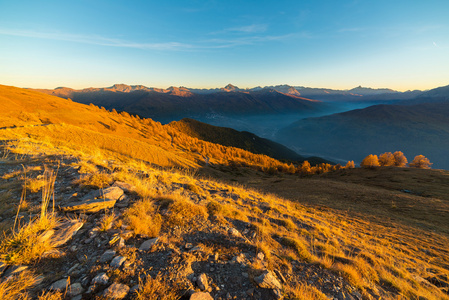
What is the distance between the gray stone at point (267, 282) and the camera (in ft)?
11.1

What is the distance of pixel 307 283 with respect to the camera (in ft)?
13.2

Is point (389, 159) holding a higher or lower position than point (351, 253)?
lower

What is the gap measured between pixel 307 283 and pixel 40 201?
759cm

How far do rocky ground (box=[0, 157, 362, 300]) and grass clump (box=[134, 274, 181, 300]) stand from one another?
0.31ft

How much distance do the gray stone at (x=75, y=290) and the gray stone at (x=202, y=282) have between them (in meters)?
1.82

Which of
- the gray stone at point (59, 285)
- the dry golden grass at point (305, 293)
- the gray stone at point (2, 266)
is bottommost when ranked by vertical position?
the dry golden grass at point (305, 293)

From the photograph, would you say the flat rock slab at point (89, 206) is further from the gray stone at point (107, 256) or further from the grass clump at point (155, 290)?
the grass clump at point (155, 290)

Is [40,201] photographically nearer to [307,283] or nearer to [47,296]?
[47,296]

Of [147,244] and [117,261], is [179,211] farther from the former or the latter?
[117,261]

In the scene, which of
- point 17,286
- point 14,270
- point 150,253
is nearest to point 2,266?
point 14,270

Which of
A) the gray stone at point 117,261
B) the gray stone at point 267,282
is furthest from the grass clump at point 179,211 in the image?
the gray stone at point 267,282

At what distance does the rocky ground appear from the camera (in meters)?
2.82

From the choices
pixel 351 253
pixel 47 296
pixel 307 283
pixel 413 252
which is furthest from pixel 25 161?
pixel 413 252

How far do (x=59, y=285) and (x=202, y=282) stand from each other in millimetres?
2257
